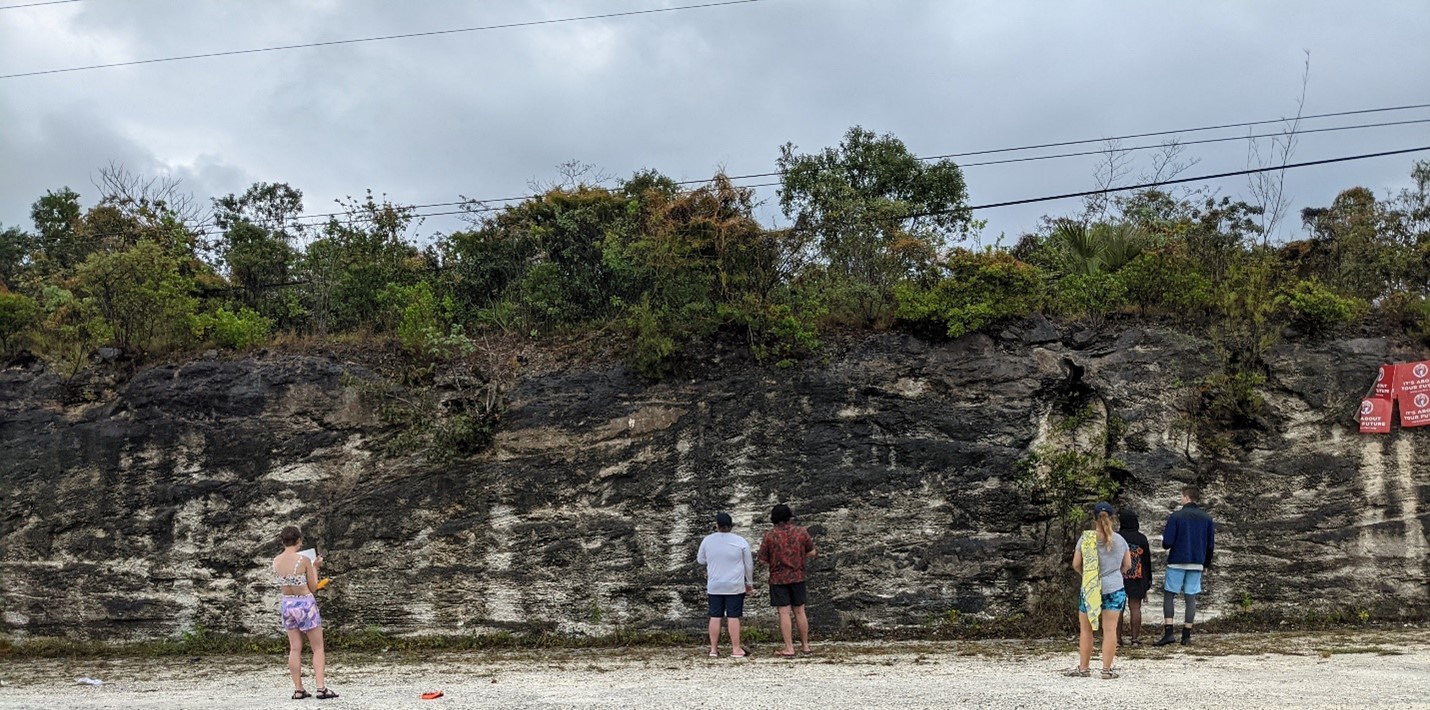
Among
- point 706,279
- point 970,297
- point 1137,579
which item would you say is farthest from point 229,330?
point 1137,579

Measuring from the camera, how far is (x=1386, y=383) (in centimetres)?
1459

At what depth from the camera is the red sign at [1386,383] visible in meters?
14.6

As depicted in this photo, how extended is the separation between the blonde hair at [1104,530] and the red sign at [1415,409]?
23.7ft

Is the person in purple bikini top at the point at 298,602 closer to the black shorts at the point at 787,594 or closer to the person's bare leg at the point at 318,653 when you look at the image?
the person's bare leg at the point at 318,653

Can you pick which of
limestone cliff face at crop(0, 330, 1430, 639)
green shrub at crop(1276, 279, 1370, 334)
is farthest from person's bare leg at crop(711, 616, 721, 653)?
green shrub at crop(1276, 279, 1370, 334)

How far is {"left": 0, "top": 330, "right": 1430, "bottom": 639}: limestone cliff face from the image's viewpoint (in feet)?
46.3

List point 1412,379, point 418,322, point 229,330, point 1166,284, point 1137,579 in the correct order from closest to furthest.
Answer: point 1137,579, point 1412,379, point 1166,284, point 418,322, point 229,330

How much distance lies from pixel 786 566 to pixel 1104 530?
3.46 metres

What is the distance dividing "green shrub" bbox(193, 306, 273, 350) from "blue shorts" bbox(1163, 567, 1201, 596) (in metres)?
12.8

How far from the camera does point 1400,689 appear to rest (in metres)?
8.65

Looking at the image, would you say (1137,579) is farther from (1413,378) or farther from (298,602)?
(298,602)

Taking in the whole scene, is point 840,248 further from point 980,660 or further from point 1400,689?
point 1400,689

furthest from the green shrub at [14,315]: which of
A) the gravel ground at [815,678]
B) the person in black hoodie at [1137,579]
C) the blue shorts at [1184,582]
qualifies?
the blue shorts at [1184,582]

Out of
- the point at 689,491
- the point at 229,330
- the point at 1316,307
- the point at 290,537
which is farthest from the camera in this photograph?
the point at 229,330
